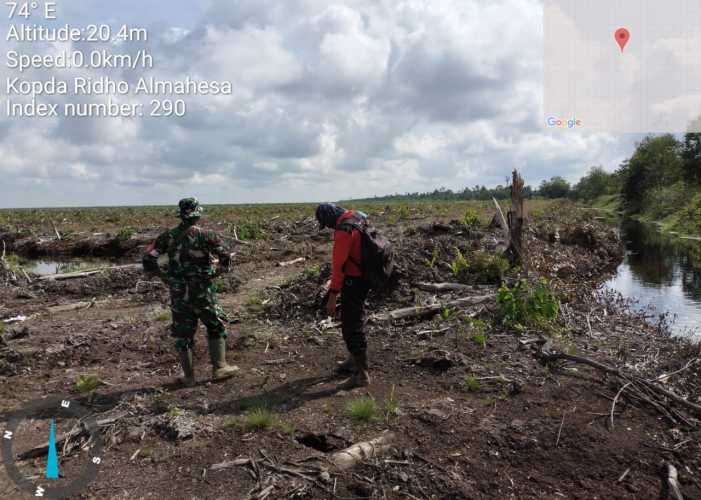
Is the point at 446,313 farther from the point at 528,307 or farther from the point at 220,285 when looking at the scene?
the point at 220,285

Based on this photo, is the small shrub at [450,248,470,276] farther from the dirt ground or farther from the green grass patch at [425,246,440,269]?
the green grass patch at [425,246,440,269]

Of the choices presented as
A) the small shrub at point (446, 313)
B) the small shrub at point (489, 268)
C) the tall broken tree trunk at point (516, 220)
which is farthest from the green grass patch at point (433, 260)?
the small shrub at point (446, 313)

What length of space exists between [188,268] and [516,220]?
786cm

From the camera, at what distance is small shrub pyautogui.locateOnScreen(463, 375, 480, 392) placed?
5.34 meters

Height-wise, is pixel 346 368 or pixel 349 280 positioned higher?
pixel 349 280

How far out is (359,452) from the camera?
3979 millimetres

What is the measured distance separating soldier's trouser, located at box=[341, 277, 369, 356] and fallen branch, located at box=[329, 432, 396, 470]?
4.55 ft

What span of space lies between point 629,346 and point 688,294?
881 cm

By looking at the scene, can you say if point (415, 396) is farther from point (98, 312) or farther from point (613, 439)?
point (98, 312)

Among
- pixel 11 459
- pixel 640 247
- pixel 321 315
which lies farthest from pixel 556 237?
pixel 11 459

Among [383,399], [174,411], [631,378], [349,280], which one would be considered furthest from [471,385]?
[174,411]

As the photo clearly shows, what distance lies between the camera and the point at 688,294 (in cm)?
1352

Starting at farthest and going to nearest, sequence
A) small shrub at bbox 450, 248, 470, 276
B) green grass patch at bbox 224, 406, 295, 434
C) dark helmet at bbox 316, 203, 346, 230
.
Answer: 1. small shrub at bbox 450, 248, 470, 276
2. dark helmet at bbox 316, 203, 346, 230
3. green grass patch at bbox 224, 406, 295, 434

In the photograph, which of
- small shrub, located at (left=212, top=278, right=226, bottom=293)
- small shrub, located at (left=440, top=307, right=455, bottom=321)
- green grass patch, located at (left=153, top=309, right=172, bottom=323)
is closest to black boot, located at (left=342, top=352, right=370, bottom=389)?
small shrub, located at (left=440, top=307, right=455, bottom=321)
